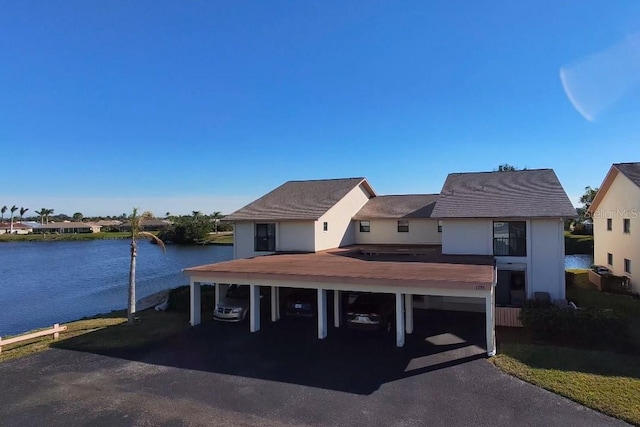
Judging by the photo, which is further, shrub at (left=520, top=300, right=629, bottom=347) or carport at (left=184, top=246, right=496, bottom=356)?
shrub at (left=520, top=300, right=629, bottom=347)

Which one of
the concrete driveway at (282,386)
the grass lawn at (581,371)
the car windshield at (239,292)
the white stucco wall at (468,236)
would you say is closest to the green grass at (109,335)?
the concrete driveway at (282,386)

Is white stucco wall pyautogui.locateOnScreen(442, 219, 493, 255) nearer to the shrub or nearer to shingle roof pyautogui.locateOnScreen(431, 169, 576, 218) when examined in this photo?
shingle roof pyautogui.locateOnScreen(431, 169, 576, 218)

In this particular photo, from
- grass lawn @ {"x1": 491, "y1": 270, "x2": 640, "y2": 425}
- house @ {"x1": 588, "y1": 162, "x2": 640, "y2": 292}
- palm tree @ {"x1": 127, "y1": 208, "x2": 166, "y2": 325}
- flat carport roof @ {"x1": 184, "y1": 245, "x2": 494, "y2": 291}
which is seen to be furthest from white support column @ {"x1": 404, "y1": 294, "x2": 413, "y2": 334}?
house @ {"x1": 588, "y1": 162, "x2": 640, "y2": 292}

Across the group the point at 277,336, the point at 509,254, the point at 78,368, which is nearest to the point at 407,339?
the point at 277,336

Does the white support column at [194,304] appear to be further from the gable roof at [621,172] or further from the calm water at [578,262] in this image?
the calm water at [578,262]

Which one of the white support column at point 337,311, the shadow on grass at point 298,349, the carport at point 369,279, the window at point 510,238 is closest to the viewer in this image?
the shadow on grass at point 298,349

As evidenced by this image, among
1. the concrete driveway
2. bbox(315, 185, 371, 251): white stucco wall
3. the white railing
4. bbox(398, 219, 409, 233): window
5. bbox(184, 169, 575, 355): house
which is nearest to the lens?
the concrete driveway
